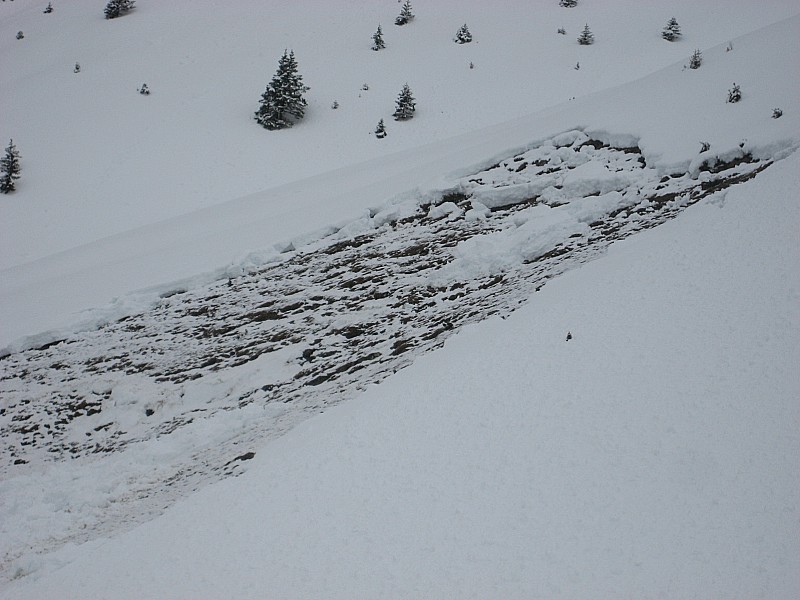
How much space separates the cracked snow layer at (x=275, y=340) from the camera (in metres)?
8.57

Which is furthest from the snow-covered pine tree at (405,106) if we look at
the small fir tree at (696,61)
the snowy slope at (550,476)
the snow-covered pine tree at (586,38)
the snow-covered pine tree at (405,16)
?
the snowy slope at (550,476)

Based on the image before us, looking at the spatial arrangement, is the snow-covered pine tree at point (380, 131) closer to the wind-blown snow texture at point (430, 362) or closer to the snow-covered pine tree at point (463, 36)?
the wind-blown snow texture at point (430, 362)

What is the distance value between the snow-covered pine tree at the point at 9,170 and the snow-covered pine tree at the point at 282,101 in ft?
34.9

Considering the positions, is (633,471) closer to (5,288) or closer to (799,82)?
(799,82)

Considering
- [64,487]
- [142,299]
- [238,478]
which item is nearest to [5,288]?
[142,299]

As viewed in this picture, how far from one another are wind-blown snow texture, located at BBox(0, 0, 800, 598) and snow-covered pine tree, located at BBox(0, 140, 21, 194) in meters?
0.42

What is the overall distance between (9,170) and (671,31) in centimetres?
3562

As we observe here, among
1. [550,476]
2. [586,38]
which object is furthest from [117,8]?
[550,476]

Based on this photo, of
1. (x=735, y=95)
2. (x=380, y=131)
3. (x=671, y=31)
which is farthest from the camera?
(x=671, y=31)

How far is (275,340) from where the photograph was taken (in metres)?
11.1

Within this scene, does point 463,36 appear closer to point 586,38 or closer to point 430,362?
point 586,38

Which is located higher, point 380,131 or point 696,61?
point 380,131

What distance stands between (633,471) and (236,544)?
5.65 meters

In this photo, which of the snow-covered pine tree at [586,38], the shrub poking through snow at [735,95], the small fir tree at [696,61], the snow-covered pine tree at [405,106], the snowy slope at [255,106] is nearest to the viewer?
the shrub poking through snow at [735,95]
